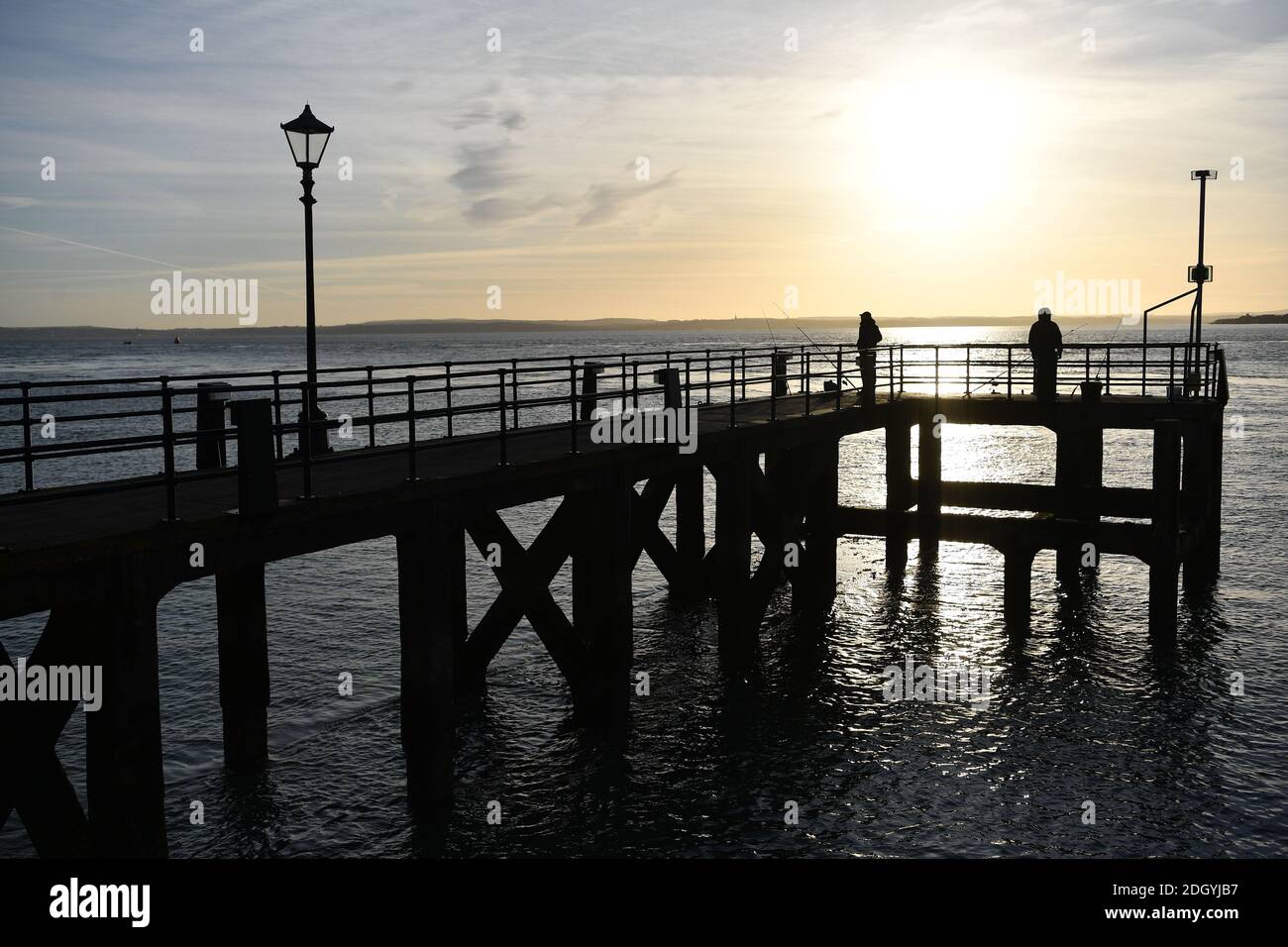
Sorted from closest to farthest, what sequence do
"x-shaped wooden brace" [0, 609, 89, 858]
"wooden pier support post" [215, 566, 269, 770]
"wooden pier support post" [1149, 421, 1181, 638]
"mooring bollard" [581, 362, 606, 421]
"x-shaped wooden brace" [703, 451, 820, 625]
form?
1. "x-shaped wooden brace" [0, 609, 89, 858]
2. "wooden pier support post" [215, 566, 269, 770]
3. "mooring bollard" [581, 362, 606, 421]
4. "wooden pier support post" [1149, 421, 1181, 638]
5. "x-shaped wooden brace" [703, 451, 820, 625]

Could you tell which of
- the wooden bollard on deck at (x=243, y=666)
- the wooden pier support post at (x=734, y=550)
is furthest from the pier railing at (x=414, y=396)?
the wooden bollard on deck at (x=243, y=666)

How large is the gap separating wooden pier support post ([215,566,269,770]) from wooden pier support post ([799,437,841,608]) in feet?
37.8

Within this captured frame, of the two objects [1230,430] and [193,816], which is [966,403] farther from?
[1230,430]

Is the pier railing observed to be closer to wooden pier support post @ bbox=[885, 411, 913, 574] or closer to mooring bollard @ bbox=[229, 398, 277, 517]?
mooring bollard @ bbox=[229, 398, 277, 517]

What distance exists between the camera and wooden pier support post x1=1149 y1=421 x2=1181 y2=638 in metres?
19.0

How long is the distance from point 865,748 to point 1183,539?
27.1 ft

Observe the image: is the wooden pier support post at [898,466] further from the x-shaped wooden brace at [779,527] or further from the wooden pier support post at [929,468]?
the x-shaped wooden brace at [779,527]

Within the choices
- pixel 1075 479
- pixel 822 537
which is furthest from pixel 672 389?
pixel 1075 479

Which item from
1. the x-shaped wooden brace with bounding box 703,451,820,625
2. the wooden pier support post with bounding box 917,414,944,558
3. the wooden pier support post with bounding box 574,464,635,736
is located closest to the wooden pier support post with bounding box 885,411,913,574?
the wooden pier support post with bounding box 917,414,944,558

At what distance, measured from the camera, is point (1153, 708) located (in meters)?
16.7

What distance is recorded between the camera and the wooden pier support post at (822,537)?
22531 millimetres
